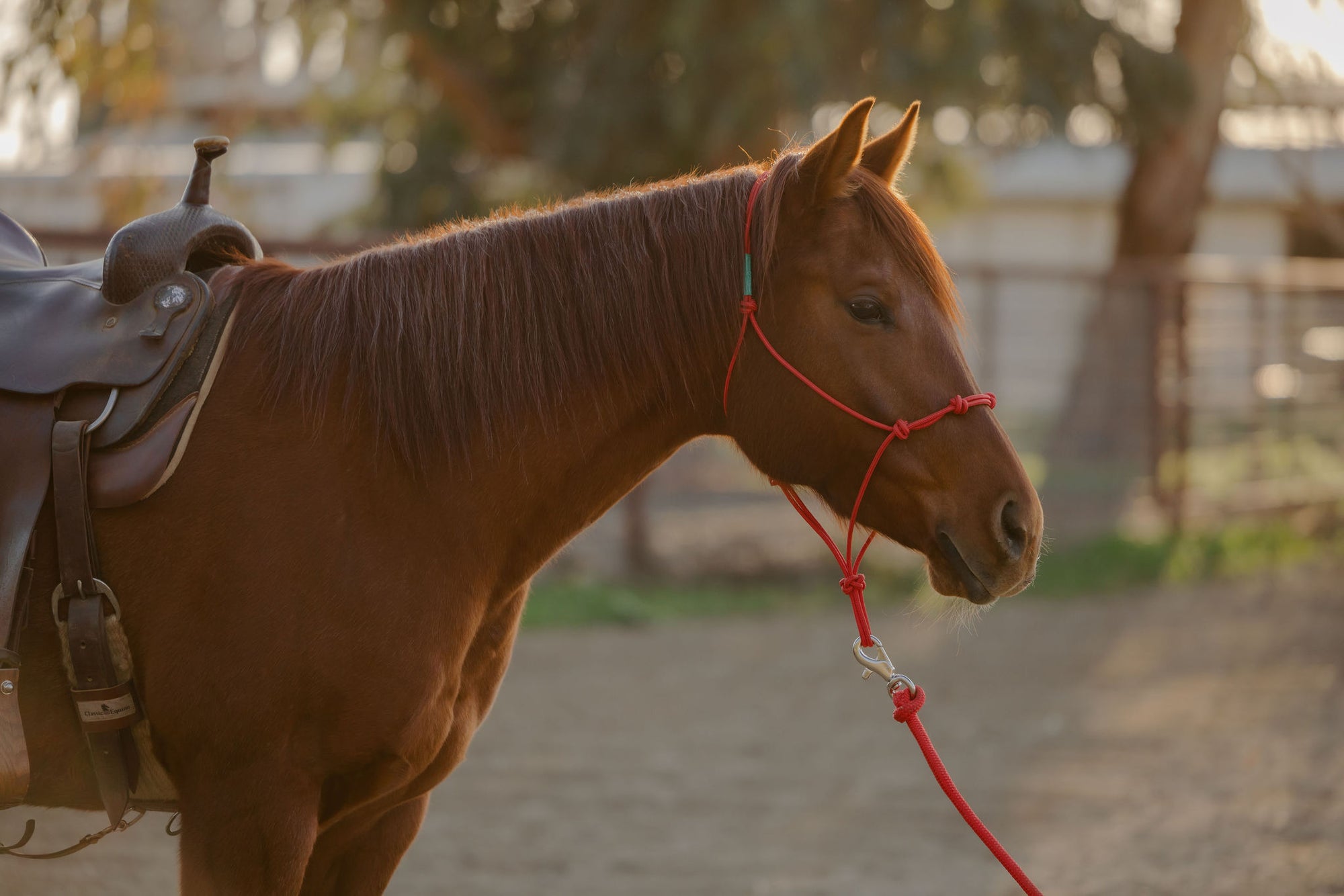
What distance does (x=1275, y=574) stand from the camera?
8.51 m

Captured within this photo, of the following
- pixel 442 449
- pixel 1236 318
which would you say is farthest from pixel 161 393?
pixel 1236 318

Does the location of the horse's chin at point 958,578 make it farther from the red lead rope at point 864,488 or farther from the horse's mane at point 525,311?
the horse's mane at point 525,311

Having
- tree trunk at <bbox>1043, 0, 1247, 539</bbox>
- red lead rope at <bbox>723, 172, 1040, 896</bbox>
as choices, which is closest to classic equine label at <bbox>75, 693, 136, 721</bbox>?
red lead rope at <bbox>723, 172, 1040, 896</bbox>

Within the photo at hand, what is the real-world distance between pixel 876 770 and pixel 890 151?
3245 mm

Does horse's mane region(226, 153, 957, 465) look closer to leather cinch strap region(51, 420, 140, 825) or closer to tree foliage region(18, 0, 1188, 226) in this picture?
leather cinch strap region(51, 420, 140, 825)

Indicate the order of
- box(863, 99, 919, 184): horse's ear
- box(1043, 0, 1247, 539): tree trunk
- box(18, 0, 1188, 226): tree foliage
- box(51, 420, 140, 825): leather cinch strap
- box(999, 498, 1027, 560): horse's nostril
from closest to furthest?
1. box(51, 420, 140, 825): leather cinch strap
2. box(999, 498, 1027, 560): horse's nostril
3. box(863, 99, 919, 184): horse's ear
4. box(18, 0, 1188, 226): tree foliage
5. box(1043, 0, 1247, 539): tree trunk

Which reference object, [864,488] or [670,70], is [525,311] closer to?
[864,488]

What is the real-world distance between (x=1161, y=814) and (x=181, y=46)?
8.66 m

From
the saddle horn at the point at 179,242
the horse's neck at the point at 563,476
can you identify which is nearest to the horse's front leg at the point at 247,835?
the horse's neck at the point at 563,476

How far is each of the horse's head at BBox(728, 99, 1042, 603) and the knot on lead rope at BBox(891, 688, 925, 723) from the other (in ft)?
0.86

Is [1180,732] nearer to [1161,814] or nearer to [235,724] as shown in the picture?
[1161,814]

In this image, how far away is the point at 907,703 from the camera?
6.90 ft

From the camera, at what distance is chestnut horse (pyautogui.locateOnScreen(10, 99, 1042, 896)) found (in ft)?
5.89

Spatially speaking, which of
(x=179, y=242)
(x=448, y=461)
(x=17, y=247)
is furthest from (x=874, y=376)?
(x=17, y=247)
